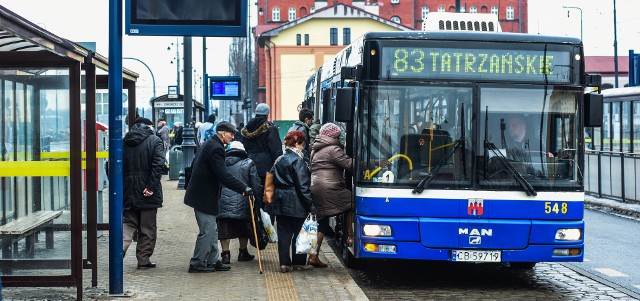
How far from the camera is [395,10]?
128375mm

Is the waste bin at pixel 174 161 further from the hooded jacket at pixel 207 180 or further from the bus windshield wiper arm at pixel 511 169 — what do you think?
the bus windshield wiper arm at pixel 511 169

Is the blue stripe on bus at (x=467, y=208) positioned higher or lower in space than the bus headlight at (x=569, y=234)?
higher

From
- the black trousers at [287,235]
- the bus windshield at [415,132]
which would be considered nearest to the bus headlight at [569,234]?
the bus windshield at [415,132]

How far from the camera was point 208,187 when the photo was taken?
11391 millimetres

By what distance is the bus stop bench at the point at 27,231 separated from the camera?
9312mm

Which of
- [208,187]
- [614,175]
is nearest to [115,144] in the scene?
[208,187]

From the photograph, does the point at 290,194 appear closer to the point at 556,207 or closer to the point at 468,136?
the point at 468,136

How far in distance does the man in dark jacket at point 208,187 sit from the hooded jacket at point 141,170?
0.42 meters

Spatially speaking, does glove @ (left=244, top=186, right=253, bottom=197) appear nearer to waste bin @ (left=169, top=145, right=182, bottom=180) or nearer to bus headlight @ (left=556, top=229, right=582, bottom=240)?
bus headlight @ (left=556, top=229, right=582, bottom=240)

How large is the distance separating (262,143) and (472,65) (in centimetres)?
454

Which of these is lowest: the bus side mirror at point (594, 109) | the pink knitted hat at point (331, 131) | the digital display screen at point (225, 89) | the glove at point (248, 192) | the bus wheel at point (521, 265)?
the bus wheel at point (521, 265)

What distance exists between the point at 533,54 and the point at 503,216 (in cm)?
171

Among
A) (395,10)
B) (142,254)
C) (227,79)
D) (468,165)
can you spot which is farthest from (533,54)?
(395,10)

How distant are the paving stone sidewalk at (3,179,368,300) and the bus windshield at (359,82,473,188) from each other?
127 centimetres
